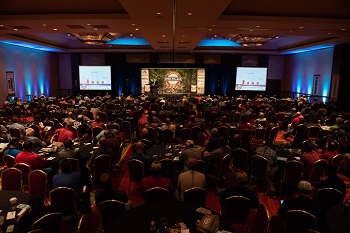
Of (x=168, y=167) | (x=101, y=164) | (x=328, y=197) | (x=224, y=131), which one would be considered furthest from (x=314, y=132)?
(x=101, y=164)

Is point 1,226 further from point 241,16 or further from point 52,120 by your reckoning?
point 241,16

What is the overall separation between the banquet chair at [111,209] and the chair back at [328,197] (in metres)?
3.05

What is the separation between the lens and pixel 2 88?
1730 centimetres

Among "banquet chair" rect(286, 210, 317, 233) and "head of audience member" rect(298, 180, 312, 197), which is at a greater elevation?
"head of audience member" rect(298, 180, 312, 197)

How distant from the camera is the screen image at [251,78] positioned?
25.2 meters

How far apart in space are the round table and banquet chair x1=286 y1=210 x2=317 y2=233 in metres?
0.83

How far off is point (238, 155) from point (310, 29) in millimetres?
7935

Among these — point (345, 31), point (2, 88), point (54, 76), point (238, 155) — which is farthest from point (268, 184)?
point (54, 76)

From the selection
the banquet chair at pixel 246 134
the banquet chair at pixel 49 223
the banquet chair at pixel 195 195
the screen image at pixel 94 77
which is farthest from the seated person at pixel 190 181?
the screen image at pixel 94 77

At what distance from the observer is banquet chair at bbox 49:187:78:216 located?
14.2 ft

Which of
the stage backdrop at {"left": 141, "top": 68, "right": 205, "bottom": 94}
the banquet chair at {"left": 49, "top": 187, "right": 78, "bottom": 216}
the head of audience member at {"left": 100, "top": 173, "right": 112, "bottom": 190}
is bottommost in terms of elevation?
the banquet chair at {"left": 49, "top": 187, "right": 78, "bottom": 216}

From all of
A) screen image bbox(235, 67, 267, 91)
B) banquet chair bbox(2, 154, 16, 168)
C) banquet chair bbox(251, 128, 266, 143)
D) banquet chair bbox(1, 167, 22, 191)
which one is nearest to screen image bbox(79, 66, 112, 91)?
screen image bbox(235, 67, 267, 91)

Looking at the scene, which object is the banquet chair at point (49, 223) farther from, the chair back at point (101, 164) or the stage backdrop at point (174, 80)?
the stage backdrop at point (174, 80)

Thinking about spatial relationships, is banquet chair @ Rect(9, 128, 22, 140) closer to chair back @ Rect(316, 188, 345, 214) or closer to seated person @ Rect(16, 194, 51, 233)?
seated person @ Rect(16, 194, 51, 233)
